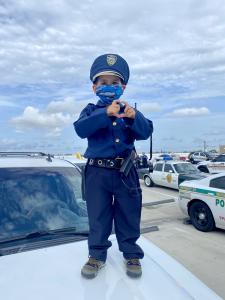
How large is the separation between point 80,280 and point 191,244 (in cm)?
518

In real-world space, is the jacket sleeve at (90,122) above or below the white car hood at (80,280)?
above

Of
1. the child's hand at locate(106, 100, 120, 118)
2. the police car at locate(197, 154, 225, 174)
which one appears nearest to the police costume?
the child's hand at locate(106, 100, 120, 118)

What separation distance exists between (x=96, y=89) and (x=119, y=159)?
0.45 metres

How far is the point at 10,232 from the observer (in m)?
2.43

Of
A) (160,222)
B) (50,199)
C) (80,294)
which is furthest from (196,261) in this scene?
(80,294)

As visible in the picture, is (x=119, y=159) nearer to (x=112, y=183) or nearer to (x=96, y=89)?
(x=112, y=183)

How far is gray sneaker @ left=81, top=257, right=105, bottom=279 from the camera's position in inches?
70.7

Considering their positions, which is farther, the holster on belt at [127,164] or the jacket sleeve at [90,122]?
the holster on belt at [127,164]

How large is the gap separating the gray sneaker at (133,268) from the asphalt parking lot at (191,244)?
2.12m

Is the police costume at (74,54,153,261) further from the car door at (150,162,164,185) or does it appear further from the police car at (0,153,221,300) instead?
the car door at (150,162,164,185)

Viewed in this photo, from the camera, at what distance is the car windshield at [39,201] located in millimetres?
2539

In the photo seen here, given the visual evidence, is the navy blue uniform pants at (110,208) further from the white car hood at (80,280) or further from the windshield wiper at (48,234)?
the windshield wiper at (48,234)

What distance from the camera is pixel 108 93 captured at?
1963 millimetres

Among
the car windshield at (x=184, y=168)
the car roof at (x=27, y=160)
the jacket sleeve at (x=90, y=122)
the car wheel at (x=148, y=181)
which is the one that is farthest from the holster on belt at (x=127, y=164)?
the car wheel at (x=148, y=181)
